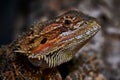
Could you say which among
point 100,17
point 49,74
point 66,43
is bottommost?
point 49,74

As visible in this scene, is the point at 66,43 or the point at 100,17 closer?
the point at 66,43

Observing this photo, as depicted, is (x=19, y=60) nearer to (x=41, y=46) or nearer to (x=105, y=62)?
(x=41, y=46)

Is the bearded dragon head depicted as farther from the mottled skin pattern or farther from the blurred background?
the blurred background

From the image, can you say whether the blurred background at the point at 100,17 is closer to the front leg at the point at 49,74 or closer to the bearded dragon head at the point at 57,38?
the front leg at the point at 49,74

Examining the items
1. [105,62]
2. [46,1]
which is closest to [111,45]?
[105,62]

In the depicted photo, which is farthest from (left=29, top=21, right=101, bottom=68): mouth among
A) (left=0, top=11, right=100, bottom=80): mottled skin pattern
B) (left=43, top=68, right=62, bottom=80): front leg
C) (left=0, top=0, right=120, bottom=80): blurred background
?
(left=0, top=0, right=120, bottom=80): blurred background

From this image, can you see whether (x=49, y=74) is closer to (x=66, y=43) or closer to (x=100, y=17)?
(x=66, y=43)

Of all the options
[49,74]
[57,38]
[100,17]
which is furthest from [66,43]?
[100,17]
